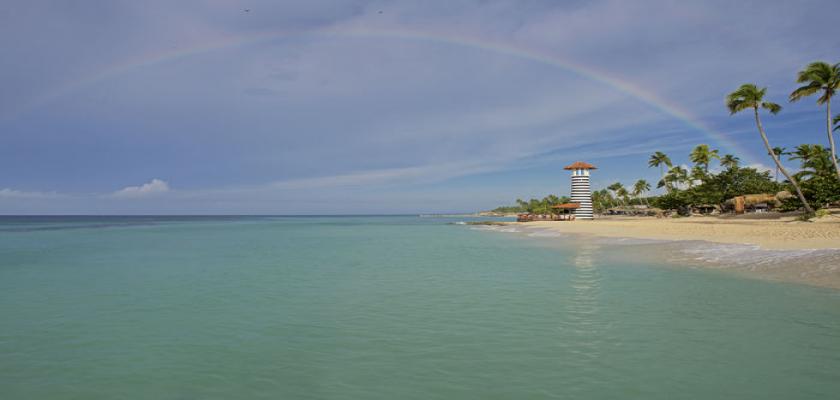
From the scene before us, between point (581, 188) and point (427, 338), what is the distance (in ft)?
235

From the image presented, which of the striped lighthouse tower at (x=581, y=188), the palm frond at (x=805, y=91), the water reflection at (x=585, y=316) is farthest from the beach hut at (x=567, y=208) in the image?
the water reflection at (x=585, y=316)

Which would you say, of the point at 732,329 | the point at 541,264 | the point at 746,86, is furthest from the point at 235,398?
the point at 746,86

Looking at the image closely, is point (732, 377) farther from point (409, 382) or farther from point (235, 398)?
point (235, 398)

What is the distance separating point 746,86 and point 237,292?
157 feet

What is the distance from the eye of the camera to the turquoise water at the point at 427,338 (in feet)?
22.3

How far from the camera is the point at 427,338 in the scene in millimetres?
9352

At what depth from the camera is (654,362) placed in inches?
300

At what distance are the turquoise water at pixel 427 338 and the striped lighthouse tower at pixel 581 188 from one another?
197 ft

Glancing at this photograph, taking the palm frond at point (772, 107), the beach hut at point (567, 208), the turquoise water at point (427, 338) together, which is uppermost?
the palm frond at point (772, 107)

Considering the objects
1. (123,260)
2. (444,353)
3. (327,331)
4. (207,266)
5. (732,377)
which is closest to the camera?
(732,377)

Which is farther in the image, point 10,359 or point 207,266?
point 207,266

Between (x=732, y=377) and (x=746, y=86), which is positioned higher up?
(x=746, y=86)

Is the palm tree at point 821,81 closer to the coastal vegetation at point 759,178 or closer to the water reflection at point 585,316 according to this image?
the coastal vegetation at point 759,178

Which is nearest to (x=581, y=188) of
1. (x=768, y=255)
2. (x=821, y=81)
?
(x=821, y=81)
